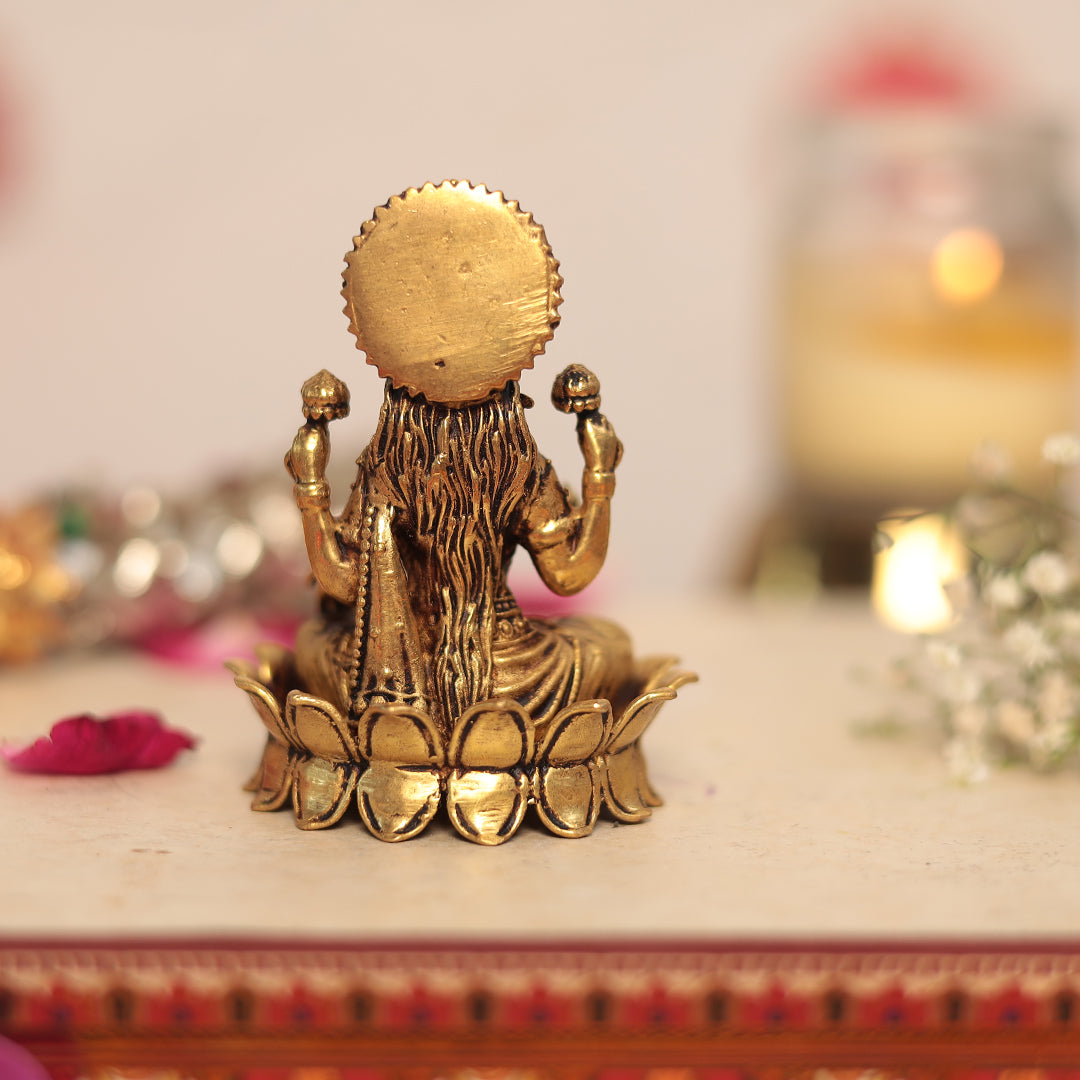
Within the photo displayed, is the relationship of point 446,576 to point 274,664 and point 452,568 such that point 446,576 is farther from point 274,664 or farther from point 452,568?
point 274,664

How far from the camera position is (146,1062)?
77 centimetres

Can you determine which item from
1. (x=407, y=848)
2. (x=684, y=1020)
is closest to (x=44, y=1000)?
(x=407, y=848)

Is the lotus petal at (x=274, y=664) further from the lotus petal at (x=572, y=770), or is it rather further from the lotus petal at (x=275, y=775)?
the lotus petal at (x=572, y=770)

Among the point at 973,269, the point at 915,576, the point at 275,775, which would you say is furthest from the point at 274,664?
the point at 973,269

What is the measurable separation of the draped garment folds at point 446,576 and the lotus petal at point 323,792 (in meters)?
0.04

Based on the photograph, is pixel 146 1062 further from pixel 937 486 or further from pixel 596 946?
pixel 937 486

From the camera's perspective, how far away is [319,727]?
88cm

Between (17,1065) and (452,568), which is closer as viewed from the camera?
(17,1065)

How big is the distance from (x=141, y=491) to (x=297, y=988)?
2.57ft

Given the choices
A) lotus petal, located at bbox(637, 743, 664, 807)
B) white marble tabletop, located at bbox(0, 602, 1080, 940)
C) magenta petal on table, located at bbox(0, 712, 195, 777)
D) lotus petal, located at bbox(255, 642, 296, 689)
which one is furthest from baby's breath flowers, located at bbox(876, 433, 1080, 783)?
magenta petal on table, located at bbox(0, 712, 195, 777)

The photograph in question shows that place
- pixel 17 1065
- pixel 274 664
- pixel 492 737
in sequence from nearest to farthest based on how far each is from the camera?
1. pixel 17 1065
2. pixel 492 737
3. pixel 274 664

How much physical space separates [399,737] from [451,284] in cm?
28

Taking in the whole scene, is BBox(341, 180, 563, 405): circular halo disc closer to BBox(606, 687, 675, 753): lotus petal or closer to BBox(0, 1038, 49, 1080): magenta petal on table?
BBox(606, 687, 675, 753): lotus petal

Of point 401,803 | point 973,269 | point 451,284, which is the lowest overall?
point 401,803
